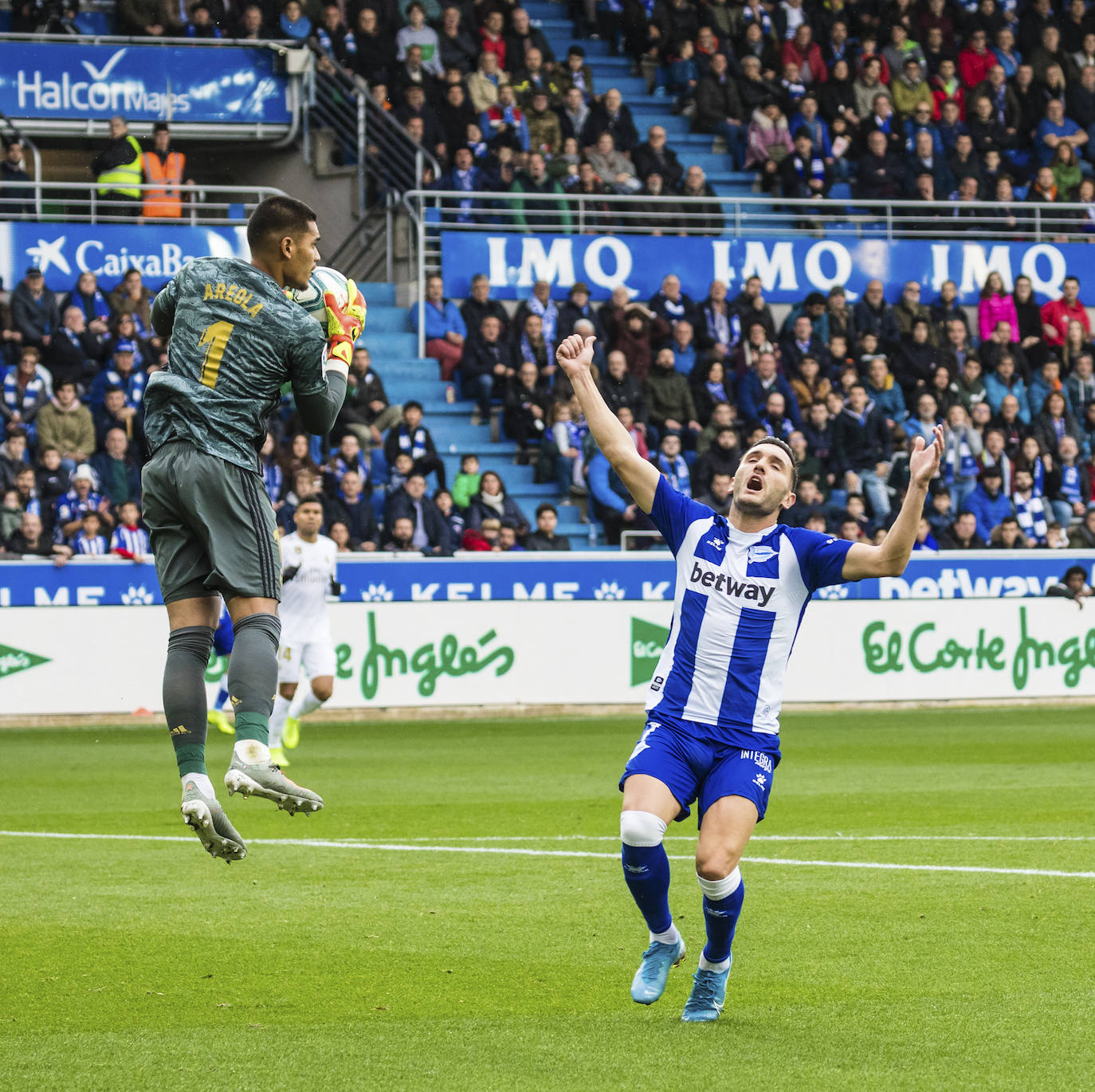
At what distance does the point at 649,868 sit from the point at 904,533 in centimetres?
139

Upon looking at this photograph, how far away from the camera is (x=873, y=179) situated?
25375 mm

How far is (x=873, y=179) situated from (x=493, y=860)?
17924 millimetres

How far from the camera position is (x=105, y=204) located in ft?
70.8

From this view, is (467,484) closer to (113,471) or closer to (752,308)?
(113,471)

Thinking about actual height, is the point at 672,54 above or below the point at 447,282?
above

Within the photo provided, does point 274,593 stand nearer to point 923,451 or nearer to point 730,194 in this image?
point 923,451

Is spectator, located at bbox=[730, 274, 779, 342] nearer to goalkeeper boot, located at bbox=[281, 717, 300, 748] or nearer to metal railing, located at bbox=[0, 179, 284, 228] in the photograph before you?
metal railing, located at bbox=[0, 179, 284, 228]

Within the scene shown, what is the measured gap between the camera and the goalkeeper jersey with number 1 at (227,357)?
579cm

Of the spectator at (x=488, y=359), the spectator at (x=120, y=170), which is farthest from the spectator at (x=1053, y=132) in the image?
the spectator at (x=120, y=170)

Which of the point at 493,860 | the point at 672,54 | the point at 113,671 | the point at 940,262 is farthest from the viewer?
the point at 672,54

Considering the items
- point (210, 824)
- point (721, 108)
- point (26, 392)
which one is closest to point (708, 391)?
point (721, 108)

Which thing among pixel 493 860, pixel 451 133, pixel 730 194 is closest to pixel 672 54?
pixel 730 194

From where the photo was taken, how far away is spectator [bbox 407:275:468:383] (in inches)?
881

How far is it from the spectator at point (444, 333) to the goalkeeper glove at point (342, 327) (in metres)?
16.0
